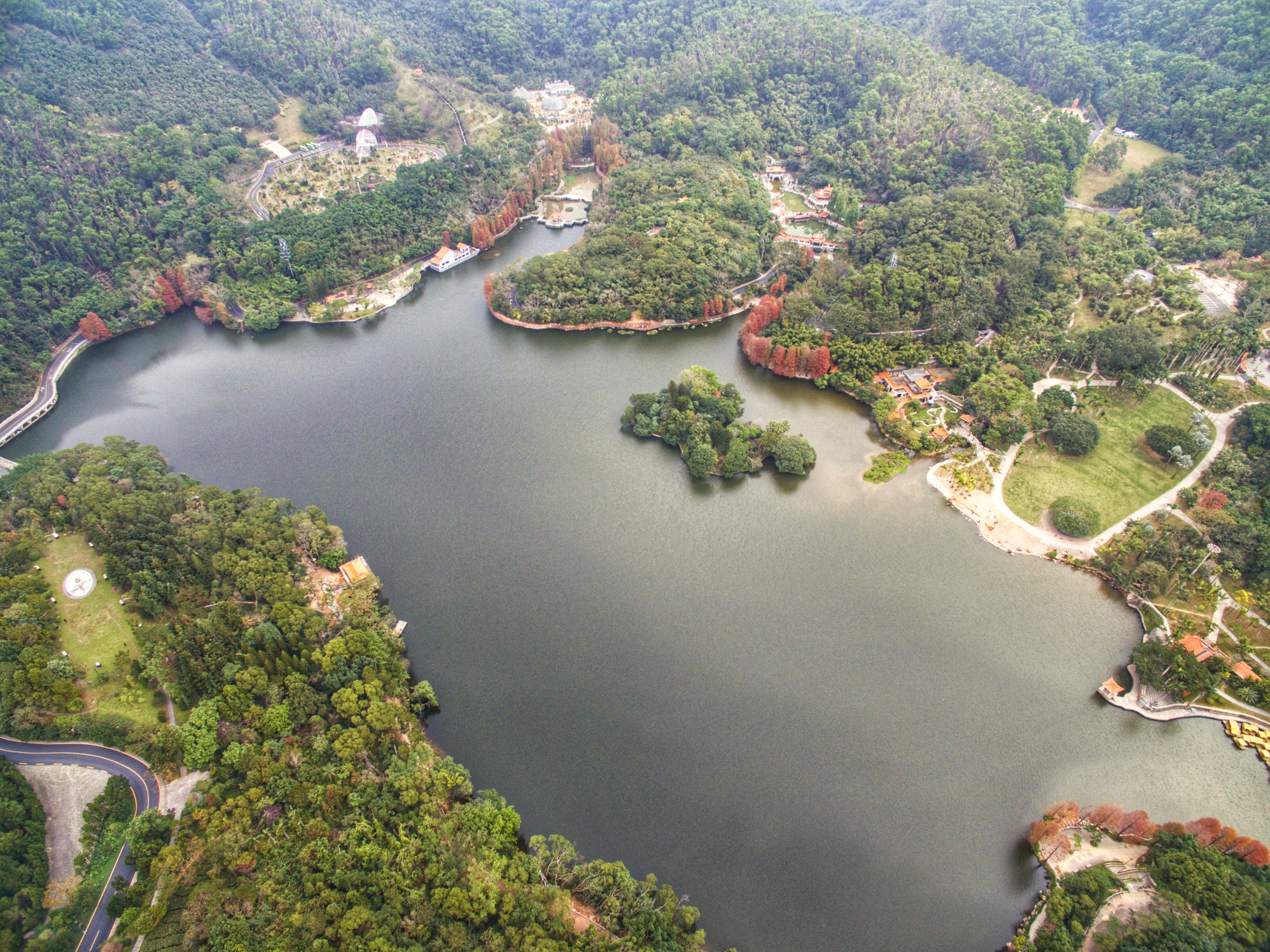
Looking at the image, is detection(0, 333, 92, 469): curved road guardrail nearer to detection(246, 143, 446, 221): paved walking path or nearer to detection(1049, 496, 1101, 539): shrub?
detection(246, 143, 446, 221): paved walking path

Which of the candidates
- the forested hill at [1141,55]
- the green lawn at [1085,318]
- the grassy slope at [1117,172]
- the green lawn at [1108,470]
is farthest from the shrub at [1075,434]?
the forested hill at [1141,55]

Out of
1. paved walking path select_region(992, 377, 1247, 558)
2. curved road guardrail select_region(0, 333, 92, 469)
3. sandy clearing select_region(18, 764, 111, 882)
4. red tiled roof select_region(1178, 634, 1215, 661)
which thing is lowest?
red tiled roof select_region(1178, 634, 1215, 661)

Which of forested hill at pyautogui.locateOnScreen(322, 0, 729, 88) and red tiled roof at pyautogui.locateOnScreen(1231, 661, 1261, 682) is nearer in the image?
red tiled roof at pyautogui.locateOnScreen(1231, 661, 1261, 682)

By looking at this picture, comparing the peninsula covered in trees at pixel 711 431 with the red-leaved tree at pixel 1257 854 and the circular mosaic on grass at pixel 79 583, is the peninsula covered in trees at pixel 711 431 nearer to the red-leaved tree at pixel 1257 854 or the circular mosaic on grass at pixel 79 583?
the red-leaved tree at pixel 1257 854

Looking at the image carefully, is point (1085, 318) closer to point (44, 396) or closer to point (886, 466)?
point (886, 466)

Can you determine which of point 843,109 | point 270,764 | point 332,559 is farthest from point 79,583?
point 843,109

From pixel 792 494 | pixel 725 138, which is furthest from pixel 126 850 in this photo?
pixel 725 138

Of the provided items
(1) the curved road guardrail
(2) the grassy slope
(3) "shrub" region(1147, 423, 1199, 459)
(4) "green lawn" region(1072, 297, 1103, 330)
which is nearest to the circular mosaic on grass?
(1) the curved road guardrail
